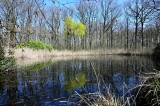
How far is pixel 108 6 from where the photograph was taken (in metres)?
51.8

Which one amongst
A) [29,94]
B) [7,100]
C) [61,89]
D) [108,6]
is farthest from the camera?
[108,6]

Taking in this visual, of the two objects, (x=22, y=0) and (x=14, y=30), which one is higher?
(x=22, y=0)

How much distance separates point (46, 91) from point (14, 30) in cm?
579

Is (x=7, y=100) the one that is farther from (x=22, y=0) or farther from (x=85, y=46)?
(x=85, y=46)

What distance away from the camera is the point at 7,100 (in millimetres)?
7891

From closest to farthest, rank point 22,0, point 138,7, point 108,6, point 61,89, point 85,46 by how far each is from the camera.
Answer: point 22,0 → point 61,89 → point 138,7 → point 108,6 → point 85,46

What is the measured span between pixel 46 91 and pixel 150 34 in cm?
4668

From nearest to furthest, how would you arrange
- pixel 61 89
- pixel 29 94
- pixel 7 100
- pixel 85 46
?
1. pixel 7 100
2. pixel 29 94
3. pixel 61 89
4. pixel 85 46

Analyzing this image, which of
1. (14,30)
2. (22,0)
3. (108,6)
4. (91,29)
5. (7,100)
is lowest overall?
(7,100)

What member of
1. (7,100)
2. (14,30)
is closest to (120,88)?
(7,100)

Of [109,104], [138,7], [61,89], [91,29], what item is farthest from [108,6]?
[109,104]

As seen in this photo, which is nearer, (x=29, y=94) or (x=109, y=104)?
(x=109, y=104)

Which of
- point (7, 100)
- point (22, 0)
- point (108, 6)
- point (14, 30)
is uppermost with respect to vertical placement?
point (108, 6)

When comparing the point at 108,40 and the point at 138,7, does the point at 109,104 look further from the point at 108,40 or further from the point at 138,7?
the point at 108,40
